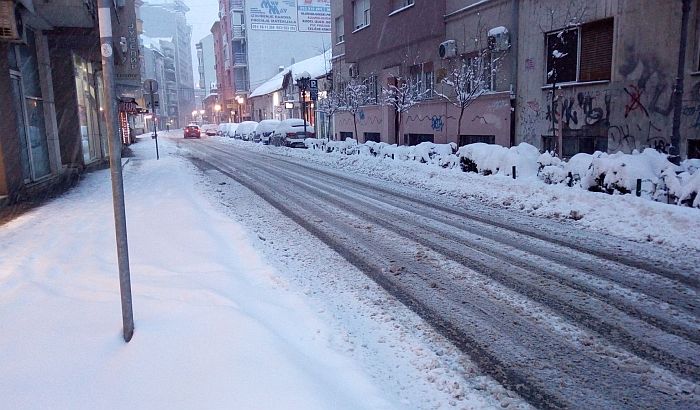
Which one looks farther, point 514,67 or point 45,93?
point 514,67

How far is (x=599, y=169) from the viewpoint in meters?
8.89

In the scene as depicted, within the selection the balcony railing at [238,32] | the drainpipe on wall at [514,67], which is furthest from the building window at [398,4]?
the balcony railing at [238,32]

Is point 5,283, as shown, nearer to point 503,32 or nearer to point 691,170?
point 691,170

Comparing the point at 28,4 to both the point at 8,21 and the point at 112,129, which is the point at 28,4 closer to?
the point at 8,21

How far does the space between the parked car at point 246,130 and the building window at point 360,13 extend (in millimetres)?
18239

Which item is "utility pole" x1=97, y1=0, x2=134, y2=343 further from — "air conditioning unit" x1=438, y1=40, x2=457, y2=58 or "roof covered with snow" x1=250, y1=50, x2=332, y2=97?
"roof covered with snow" x1=250, y1=50, x2=332, y2=97

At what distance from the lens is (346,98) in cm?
2673

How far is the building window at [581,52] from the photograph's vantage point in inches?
513

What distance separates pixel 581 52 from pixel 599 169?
21.1 ft

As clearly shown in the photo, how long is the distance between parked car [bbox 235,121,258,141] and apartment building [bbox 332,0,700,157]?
2078 cm

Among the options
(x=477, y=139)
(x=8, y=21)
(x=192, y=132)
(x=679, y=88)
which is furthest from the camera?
(x=192, y=132)

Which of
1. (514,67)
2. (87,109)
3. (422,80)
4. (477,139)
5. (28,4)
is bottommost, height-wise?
(477,139)

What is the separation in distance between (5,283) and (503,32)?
50.0 ft

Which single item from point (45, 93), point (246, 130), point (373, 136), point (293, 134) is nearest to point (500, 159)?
point (45, 93)
